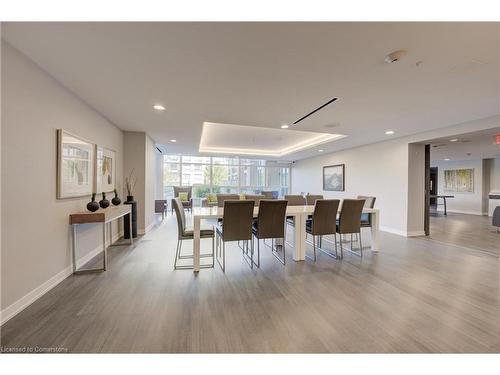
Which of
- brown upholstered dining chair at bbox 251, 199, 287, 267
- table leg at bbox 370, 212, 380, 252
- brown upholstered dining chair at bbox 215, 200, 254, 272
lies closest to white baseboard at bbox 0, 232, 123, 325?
brown upholstered dining chair at bbox 215, 200, 254, 272

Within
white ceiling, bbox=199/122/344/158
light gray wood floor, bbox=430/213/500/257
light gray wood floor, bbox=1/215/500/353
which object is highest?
white ceiling, bbox=199/122/344/158

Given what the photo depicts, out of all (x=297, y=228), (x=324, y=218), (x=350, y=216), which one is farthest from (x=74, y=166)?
(x=350, y=216)

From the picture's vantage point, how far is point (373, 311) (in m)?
1.93

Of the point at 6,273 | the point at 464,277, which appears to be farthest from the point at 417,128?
the point at 6,273

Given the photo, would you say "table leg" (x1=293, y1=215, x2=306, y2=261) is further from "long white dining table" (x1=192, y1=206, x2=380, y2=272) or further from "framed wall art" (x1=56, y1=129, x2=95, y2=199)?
"framed wall art" (x1=56, y1=129, x2=95, y2=199)

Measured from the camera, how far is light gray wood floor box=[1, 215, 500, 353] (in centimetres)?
153

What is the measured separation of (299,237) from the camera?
3289mm

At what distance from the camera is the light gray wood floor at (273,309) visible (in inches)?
60.2

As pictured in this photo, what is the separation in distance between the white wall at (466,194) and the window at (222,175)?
680 cm

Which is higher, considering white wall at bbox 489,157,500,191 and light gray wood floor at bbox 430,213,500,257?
white wall at bbox 489,157,500,191

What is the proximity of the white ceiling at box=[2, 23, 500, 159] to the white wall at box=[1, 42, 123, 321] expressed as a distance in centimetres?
24

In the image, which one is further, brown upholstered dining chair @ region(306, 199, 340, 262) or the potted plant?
the potted plant

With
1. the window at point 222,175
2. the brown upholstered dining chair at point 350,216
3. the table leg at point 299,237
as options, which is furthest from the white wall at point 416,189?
the window at point 222,175

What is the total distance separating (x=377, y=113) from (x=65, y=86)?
424cm
